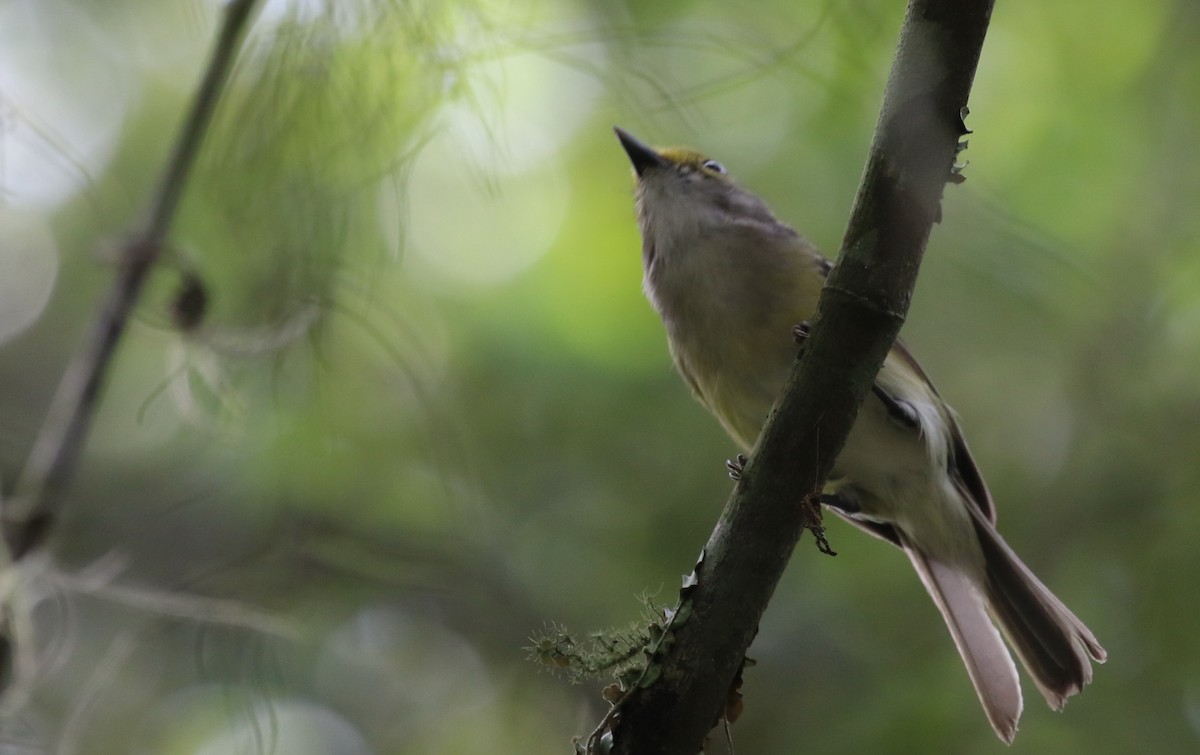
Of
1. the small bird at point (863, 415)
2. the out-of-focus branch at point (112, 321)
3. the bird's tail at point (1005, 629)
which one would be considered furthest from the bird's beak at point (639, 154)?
the out-of-focus branch at point (112, 321)

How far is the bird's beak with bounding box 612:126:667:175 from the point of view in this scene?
3764mm

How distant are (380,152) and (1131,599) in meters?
3.16

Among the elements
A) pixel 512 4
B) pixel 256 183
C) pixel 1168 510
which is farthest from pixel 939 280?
pixel 256 183

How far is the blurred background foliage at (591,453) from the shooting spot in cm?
399

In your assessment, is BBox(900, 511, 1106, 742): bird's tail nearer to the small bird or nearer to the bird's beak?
the small bird

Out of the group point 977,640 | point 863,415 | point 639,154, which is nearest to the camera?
point 977,640

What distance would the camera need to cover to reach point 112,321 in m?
1.88

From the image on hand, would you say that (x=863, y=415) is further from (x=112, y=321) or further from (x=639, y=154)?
(x=112, y=321)

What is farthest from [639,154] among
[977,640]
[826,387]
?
[826,387]

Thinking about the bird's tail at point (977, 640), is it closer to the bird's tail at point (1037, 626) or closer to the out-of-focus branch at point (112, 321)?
the bird's tail at point (1037, 626)

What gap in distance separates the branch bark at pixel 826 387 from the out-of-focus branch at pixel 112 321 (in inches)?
37.7

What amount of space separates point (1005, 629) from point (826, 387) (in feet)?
6.54

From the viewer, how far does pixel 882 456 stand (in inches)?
142

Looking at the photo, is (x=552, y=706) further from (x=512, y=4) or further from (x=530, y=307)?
(x=512, y=4)
